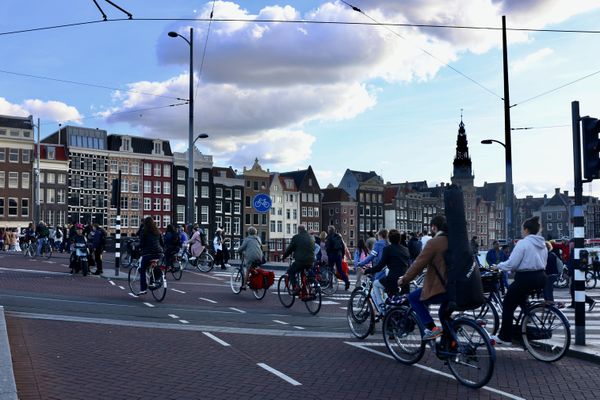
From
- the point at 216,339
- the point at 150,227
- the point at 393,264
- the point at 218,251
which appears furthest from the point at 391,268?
the point at 218,251

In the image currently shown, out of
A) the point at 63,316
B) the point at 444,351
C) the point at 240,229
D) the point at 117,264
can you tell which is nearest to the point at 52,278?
the point at 117,264

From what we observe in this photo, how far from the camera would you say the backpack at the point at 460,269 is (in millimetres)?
7121

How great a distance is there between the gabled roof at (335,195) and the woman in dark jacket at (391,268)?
279ft

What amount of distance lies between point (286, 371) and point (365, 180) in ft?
306

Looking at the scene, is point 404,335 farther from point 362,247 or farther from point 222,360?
point 362,247

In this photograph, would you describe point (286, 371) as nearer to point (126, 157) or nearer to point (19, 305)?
point (19, 305)

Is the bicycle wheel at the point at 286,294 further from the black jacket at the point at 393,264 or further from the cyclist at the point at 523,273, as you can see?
the cyclist at the point at 523,273

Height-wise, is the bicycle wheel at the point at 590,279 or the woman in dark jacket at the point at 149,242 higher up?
the woman in dark jacket at the point at 149,242

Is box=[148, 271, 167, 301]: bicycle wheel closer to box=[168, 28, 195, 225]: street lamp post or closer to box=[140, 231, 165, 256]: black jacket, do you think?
box=[140, 231, 165, 256]: black jacket

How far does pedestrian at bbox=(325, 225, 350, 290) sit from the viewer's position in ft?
62.0

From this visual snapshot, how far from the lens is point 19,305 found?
13312 mm

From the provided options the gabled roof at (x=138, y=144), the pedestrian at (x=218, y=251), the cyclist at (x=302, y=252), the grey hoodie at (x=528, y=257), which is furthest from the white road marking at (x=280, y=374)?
the gabled roof at (x=138, y=144)

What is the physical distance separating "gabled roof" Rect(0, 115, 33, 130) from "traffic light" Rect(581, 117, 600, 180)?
7305cm

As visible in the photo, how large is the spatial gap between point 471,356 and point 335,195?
293 feet
